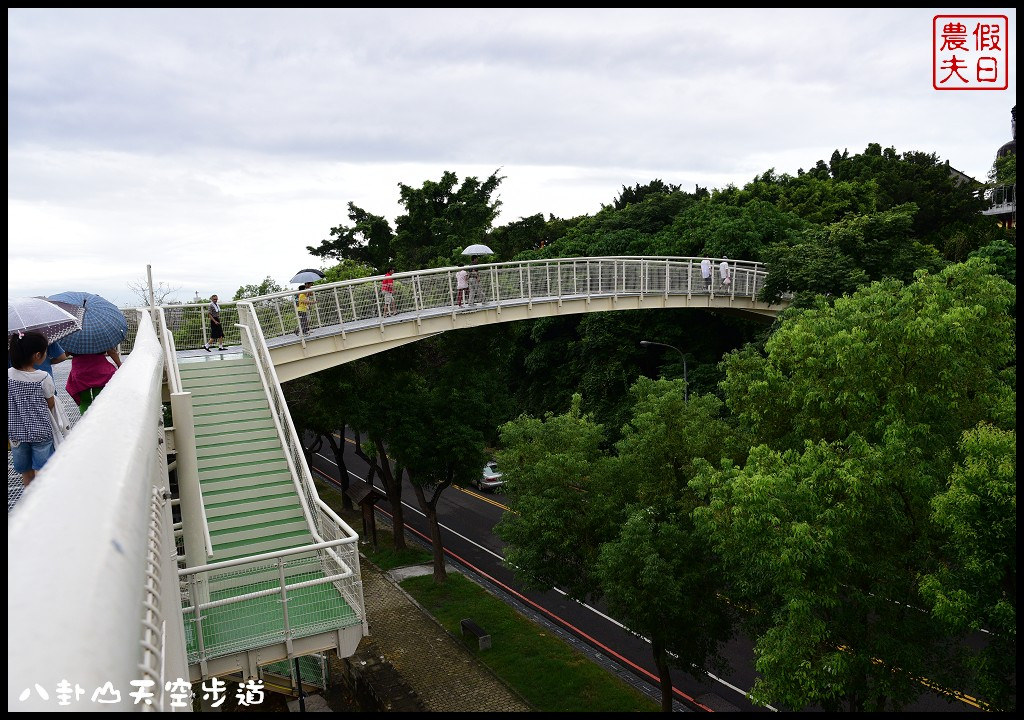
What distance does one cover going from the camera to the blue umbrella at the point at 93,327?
26.2 ft

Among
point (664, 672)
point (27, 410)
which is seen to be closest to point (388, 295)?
point (664, 672)

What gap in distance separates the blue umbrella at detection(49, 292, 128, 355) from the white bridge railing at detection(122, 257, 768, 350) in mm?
5260

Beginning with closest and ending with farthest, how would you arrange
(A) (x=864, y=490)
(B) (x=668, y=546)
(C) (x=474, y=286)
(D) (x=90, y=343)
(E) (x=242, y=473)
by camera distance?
1. (D) (x=90, y=343)
2. (A) (x=864, y=490)
3. (E) (x=242, y=473)
4. (B) (x=668, y=546)
5. (C) (x=474, y=286)

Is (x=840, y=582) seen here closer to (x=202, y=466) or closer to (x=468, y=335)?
(x=202, y=466)

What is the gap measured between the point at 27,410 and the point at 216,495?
540 cm

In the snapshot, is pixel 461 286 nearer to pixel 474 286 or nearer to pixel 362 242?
pixel 474 286

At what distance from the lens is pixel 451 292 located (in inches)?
716

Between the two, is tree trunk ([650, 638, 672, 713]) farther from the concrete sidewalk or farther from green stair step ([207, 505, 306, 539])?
green stair step ([207, 505, 306, 539])

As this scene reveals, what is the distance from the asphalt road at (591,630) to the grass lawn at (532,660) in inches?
21.7

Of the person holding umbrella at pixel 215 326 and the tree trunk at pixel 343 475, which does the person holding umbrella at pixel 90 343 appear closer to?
the person holding umbrella at pixel 215 326

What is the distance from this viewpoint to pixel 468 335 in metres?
21.4

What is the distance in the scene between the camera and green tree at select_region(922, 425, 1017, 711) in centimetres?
747

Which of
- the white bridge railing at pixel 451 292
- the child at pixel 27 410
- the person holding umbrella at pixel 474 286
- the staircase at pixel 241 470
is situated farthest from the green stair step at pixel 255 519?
the person holding umbrella at pixel 474 286

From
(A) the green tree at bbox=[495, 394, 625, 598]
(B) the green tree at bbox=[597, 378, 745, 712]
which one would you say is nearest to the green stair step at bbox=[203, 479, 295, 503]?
(B) the green tree at bbox=[597, 378, 745, 712]
